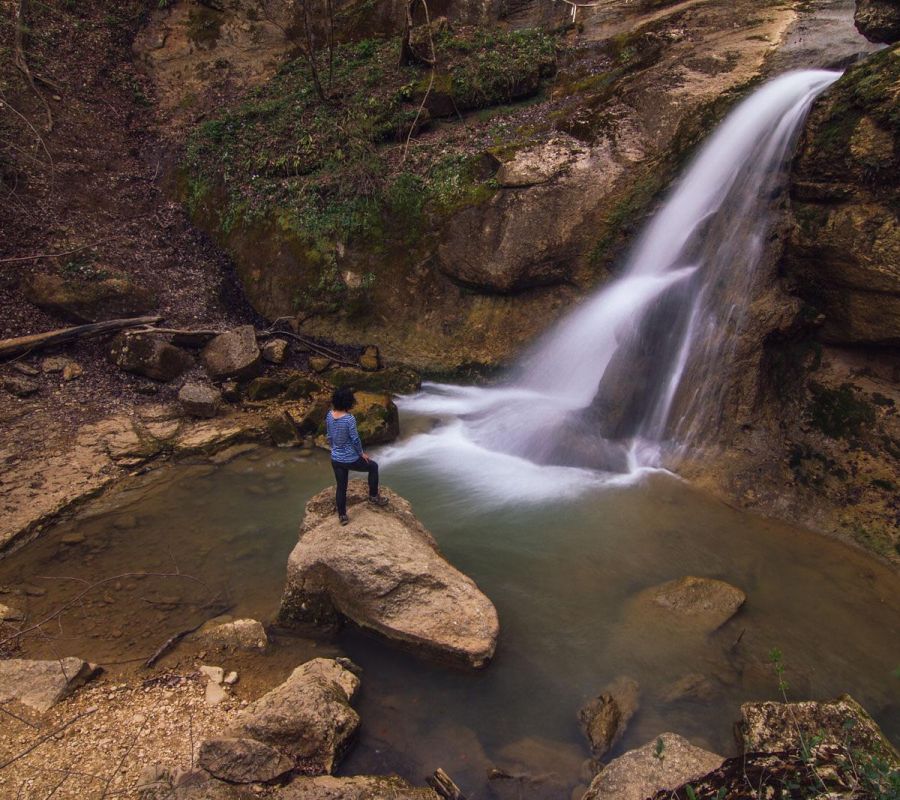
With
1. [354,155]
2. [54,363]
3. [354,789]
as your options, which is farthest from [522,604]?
[354,155]

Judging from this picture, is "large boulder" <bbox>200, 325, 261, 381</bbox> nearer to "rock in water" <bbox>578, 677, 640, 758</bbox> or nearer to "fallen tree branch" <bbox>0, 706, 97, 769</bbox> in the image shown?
"fallen tree branch" <bbox>0, 706, 97, 769</bbox>

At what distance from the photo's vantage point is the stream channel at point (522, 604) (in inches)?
184

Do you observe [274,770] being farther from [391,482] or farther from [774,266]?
[774,266]

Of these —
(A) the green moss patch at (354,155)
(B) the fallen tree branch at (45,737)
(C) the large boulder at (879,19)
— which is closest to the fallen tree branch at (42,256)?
(A) the green moss patch at (354,155)

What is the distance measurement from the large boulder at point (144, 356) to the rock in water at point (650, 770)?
8.99 metres

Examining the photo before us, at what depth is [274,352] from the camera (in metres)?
10.7

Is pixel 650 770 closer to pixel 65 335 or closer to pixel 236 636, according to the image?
pixel 236 636

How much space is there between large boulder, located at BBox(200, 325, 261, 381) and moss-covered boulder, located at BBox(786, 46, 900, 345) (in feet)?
28.0

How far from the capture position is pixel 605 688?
496 cm

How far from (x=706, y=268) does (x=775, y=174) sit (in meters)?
1.49

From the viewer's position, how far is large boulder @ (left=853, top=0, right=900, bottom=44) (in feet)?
24.5

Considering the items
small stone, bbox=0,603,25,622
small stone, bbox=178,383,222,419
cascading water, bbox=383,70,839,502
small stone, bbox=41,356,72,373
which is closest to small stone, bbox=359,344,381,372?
cascading water, bbox=383,70,839,502

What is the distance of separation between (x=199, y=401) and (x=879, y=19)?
1112cm

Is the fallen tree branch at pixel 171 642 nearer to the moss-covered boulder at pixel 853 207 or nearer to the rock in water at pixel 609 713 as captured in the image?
the rock in water at pixel 609 713
